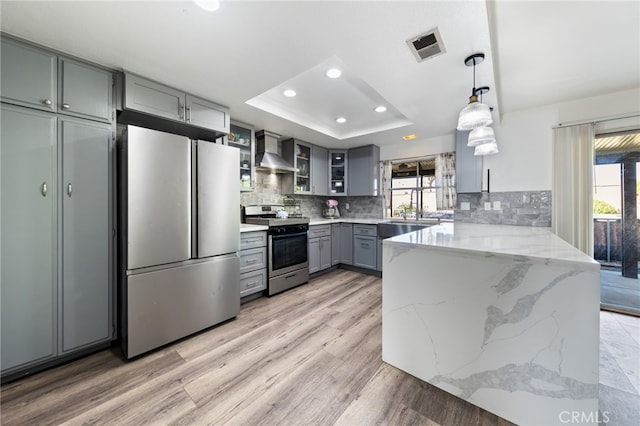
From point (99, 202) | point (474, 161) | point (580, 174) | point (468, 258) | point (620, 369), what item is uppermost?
point (474, 161)

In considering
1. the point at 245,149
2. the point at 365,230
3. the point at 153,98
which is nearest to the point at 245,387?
the point at 153,98

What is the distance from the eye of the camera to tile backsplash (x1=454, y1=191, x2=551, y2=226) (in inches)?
116

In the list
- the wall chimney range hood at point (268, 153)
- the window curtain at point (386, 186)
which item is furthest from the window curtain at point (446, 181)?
the wall chimney range hood at point (268, 153)

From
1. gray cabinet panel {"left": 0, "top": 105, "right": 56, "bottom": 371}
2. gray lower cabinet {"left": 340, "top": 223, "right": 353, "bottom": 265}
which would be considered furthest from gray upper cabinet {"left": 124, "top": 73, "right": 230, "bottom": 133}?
gray lower cabinet {"left": 340, "top": 223, "right": 353, "bottom": 265}

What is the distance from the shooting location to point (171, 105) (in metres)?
2.12

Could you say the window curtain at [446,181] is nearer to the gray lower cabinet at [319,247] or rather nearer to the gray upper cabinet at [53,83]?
the gray lower cabinet at [319,247]

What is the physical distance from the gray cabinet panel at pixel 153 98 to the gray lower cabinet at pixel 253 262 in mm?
1368

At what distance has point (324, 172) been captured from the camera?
448cm

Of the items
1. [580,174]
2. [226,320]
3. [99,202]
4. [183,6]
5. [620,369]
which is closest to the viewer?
[183,6]

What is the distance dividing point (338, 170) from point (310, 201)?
82cm

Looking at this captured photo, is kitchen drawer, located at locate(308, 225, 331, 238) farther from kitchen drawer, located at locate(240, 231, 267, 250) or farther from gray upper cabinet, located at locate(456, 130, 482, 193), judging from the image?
gray upper cabinet, located at locate(456, 130, 482, 193)

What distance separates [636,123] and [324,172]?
12.6 ft

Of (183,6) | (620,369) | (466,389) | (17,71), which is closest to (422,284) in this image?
(466,389)

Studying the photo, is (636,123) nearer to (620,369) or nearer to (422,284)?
(620,369)
